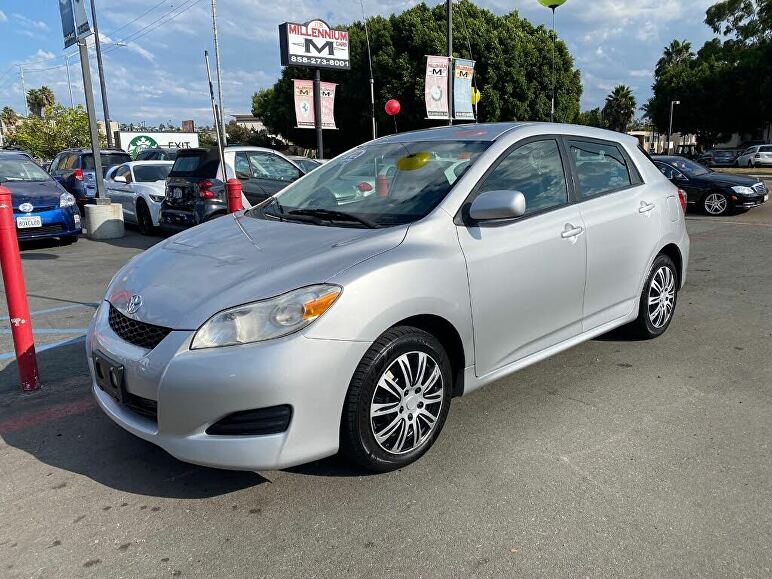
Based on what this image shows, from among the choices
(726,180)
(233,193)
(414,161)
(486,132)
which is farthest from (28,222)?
(726,180)

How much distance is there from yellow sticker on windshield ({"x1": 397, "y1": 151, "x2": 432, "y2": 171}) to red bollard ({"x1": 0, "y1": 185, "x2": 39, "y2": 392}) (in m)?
2.42

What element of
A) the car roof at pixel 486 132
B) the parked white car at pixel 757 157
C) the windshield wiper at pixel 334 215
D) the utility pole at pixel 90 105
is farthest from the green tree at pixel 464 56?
the windshield wiper at pixel 334 215

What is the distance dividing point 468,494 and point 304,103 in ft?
63.5

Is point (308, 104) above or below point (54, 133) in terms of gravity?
below

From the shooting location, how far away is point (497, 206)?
10.5 feet

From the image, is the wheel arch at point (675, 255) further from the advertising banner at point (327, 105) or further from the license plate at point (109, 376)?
the advertising banner at point (327, 105)

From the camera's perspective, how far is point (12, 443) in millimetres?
3443

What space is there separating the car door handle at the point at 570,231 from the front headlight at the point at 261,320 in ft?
5.80

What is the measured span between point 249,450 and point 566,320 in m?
2.18

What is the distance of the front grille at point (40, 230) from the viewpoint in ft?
33.2

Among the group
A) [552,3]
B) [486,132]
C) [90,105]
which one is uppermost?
[552,3]

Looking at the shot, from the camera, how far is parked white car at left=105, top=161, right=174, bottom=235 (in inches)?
475

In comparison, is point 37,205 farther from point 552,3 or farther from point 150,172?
point 552,3

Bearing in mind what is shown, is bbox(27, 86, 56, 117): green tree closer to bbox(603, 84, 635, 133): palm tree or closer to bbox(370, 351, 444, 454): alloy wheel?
bbox(603, 84, 635, 133): palm tree
